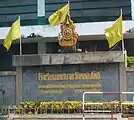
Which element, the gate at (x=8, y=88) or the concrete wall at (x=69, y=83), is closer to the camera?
the concrete wall at (x=69, y=83)

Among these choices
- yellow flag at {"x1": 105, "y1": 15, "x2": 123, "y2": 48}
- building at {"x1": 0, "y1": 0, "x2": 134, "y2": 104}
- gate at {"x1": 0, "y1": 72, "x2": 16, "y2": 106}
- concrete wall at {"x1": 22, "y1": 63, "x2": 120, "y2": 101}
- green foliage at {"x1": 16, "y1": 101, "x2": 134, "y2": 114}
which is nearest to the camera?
green foliage at {"x1": 16, "y1": 101, "x2": 134, "y2": 114}

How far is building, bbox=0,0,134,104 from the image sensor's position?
17.5m

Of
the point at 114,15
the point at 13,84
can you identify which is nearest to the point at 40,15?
the point at 114,15

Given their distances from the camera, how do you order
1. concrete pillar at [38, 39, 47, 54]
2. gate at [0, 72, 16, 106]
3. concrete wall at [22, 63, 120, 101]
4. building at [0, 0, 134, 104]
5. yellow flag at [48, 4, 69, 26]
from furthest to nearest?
concrete pillar at [38, 39, 47, 54] → gate at [0, 72, 16, 106] → yellow flag at [48, 4, 69, 26] → building at [0, 0, 134, 104] → concrete wall at [22, 63, 120, 101]

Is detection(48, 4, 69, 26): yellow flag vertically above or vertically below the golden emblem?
above

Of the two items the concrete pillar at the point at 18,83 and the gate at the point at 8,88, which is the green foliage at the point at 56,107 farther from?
the gate at the point at 8,88

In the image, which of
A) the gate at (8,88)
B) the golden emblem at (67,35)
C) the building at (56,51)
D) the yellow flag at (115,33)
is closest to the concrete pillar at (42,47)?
the building at (56,51)

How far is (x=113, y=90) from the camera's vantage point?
17312 millimetres

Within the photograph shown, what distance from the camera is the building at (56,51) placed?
17.5 meters

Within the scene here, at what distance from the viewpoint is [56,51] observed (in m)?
31.3

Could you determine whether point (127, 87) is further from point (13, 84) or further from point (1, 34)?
point (1, 34)

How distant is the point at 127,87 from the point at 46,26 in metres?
12.8

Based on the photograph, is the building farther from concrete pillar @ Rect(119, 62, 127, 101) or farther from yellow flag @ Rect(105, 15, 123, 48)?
yellow flag @ Rect(105, 15, 123, 48)

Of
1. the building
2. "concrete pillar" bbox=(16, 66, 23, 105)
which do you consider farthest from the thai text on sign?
"concrete pillar" bbox=(16, 66, 23, 105)
